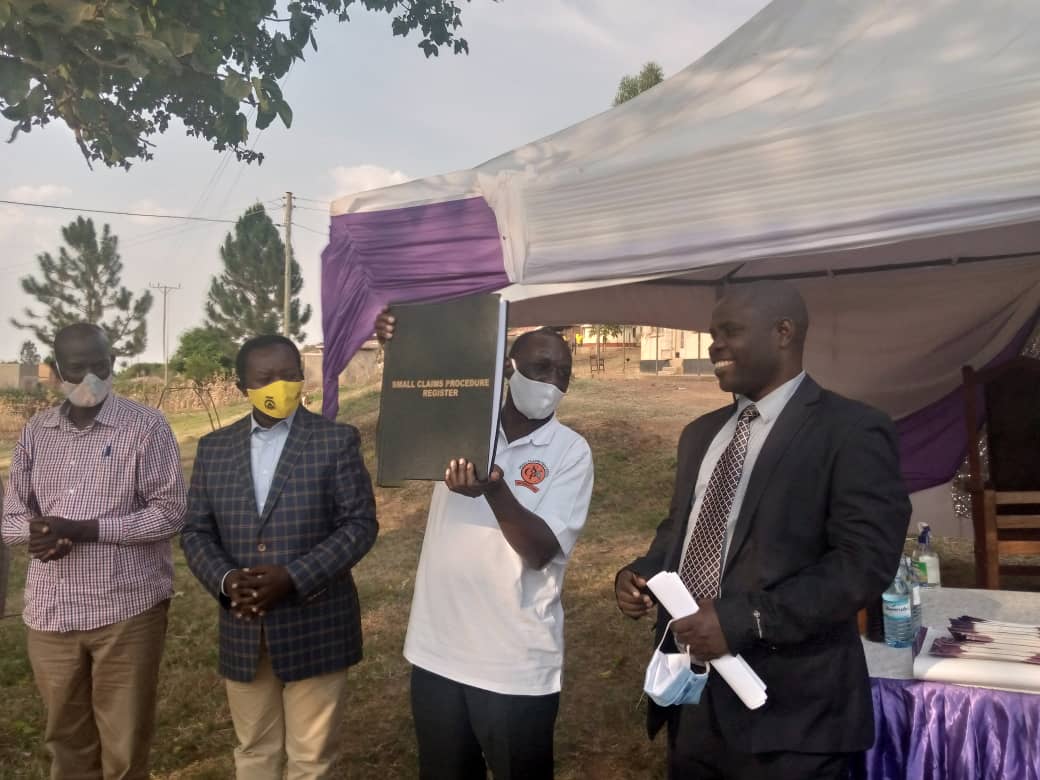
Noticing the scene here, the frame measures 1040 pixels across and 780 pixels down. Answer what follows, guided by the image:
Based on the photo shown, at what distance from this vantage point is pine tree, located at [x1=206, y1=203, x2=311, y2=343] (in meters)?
54.4

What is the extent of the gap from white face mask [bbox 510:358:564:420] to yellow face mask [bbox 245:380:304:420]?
71 cm

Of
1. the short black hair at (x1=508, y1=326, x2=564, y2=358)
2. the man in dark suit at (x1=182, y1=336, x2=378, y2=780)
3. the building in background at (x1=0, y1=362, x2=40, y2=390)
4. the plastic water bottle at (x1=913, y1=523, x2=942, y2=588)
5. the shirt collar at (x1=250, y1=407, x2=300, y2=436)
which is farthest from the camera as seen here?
the building in background at (x1=0, y1=362, x2=40, y2=390)

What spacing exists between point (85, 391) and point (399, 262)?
1.26 metres

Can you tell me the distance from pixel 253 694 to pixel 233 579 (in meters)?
0.43

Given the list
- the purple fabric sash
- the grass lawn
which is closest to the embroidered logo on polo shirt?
the purple fabric sash

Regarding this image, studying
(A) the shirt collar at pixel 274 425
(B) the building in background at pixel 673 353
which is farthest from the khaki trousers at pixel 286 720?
(B) the building in background at pixel 673 353

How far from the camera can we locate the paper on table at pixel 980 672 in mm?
2250

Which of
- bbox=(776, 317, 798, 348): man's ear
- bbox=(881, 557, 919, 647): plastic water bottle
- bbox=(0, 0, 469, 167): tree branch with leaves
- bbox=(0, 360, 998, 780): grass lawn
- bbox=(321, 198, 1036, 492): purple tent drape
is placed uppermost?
bbox=(0, 0, 469, 167): tree branch with leaves

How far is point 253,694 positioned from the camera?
264 cm

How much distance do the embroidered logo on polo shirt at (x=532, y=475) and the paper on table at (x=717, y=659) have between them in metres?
0.64

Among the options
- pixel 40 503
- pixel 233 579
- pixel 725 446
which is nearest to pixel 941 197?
pixel 725 446

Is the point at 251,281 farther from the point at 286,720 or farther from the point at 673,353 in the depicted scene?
the point at 286,720

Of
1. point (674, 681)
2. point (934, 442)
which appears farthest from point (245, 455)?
point (934, 442)

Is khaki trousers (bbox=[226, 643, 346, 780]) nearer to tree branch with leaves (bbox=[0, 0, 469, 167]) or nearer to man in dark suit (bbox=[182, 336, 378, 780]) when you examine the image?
man in dark suit (bbox=[182, 336, 378, 780])
